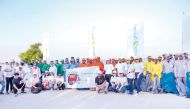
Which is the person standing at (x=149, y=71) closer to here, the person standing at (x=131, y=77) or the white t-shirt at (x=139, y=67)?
the white t-shirt at (x=139, y=67)

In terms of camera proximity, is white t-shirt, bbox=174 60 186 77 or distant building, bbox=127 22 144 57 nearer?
white t-shirt, bbox=174 60 186 77

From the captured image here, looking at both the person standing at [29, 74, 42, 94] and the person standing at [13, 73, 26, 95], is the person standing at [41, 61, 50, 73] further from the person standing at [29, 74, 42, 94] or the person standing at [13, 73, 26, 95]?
the person standing at [13, 73, 26, 95]

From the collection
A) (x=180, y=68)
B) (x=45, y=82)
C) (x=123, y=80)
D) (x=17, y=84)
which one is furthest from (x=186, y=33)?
(x=17, y=84)

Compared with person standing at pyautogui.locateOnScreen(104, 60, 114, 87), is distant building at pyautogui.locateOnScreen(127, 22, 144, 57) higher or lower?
higher

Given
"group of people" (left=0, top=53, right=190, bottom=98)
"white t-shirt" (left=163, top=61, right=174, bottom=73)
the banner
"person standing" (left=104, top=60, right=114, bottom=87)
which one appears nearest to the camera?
"group of people" (left=0, top=53, right=190, bottom=98)

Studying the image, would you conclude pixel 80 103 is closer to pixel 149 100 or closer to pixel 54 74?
pixel 149 100

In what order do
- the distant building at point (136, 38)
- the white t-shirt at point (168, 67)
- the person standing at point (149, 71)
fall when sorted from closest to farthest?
the white t-shirt at point (168, 67), the person standing at point (149, 71), the distant building at point (136, 38)

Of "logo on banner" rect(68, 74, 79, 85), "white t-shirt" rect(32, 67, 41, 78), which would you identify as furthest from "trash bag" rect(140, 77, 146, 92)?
"white t-shirt" rect(32, 67, 41, 78)

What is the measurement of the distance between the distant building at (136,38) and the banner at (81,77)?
6.94 feet

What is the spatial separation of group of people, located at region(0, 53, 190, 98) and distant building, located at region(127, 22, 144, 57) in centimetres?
158

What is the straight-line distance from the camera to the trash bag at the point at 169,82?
10.2 meters

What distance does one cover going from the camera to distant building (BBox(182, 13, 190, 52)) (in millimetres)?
11008

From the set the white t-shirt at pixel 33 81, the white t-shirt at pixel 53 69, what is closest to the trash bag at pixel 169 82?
the white t-shirt at pixel 53 69

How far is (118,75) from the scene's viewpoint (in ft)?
36.5
